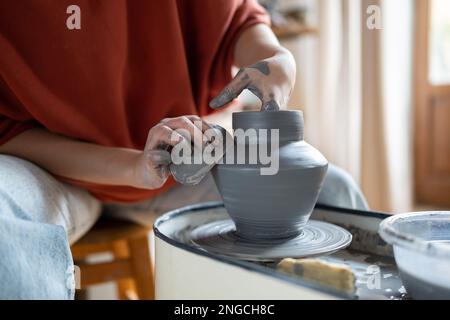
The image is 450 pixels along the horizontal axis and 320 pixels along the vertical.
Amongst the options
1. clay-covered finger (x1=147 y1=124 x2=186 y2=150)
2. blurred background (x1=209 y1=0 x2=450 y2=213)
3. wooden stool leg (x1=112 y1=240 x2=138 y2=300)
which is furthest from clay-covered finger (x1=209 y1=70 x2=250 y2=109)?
blurred background (x1=209 y1=0 x2=450 y2=213)

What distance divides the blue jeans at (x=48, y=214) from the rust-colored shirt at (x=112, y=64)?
0.06 m

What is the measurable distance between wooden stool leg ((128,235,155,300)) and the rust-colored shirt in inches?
7.0

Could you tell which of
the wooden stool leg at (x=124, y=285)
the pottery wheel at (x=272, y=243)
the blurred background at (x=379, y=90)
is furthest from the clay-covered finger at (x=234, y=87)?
the blurred background at (x=379, y=90)

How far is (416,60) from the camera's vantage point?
307 centimetres

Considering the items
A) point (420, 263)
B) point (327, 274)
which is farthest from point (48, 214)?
point (420, 263)

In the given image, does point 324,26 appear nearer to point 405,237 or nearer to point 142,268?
point 142,268

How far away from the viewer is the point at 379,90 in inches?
97.3

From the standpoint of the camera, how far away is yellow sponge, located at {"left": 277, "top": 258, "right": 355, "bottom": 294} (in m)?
0.60

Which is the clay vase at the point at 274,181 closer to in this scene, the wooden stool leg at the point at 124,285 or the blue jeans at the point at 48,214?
the blue jeans at the point at 48,214

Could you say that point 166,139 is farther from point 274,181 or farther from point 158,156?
point 274,181

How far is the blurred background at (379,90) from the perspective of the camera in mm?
2504

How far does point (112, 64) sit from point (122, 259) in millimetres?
544

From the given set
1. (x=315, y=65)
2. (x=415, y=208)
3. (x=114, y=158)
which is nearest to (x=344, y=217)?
(x=114, y=158)

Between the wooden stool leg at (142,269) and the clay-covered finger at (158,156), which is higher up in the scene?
the clay-covered finger at (158,156)
